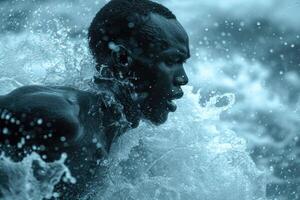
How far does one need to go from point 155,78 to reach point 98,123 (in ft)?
1.93

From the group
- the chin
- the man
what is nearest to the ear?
the man

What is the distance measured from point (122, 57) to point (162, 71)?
30cm

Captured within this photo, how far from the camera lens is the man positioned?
116 inches

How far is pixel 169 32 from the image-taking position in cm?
360

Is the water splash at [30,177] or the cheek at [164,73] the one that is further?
the cheek at [164,73]

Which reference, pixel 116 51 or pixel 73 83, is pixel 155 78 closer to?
pixel 116 51

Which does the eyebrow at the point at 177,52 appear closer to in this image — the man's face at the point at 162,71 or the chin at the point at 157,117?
the man's face at the point at 162,71

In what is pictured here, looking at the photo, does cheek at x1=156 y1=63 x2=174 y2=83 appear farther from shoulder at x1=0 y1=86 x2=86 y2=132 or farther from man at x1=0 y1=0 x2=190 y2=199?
shoulder at x1=0 y1=86 x2=86 y2=132

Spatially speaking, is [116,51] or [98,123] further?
[116,51]

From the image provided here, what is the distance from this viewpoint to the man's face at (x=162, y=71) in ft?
11.5

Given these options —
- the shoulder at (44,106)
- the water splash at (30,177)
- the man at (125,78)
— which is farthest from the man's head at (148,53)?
the water splash at (30,177)

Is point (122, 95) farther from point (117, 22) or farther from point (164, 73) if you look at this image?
point (117, 22)

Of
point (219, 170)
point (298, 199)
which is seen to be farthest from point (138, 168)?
point (298, 199)

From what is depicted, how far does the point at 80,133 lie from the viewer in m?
2.74
